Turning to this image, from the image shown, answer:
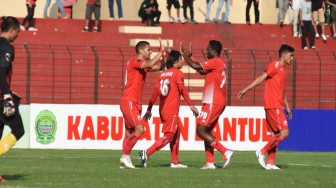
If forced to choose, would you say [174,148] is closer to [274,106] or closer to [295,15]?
[274,106]

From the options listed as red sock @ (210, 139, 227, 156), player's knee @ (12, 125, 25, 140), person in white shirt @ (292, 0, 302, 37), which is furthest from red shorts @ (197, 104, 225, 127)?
person in white shirt @ (292, 0, 302, 37)

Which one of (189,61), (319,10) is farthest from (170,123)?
(319,10)

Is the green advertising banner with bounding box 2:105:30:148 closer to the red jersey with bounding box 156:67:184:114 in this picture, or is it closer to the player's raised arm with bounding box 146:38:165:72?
the red jersey with bounding box 156:67:184:114

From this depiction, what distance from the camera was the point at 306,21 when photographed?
31.6 metres

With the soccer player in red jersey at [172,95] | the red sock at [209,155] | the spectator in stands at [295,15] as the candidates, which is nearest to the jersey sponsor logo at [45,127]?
the soccer player in red jersey at [172,95]

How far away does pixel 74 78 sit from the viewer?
28.3m

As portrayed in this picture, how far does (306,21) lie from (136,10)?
773 centimetres

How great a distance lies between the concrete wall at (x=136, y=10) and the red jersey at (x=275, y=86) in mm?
19201

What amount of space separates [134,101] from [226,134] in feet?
30.5

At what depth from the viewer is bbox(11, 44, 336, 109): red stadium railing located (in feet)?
91.0

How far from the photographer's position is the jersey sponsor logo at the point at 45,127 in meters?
23.8

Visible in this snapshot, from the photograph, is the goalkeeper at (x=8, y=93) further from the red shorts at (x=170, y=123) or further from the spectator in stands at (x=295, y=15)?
the spectator in stands at (x=295, y=15)

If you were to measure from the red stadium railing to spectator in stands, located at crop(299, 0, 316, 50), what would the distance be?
162 centimetres

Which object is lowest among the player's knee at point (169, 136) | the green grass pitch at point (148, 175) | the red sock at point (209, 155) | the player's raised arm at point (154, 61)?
the green grass pitch at point (148, 175)
